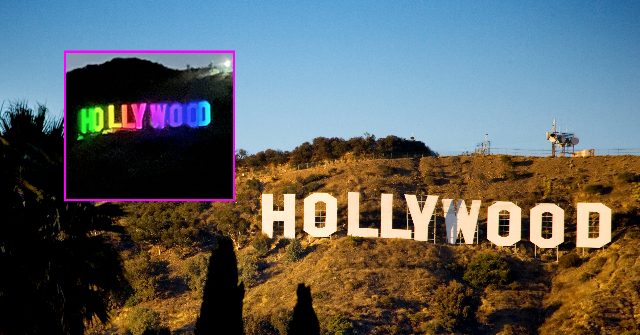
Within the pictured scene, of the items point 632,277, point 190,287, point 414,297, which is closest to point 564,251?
point 632,277

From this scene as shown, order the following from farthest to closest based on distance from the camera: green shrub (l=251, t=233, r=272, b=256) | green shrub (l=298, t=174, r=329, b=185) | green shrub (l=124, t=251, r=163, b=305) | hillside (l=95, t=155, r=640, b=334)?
green shrub (l=298, t=174, r=329, b=185) → green shrub (l=251, t=233, r=272, b=256) → green shrub (l=124, t=251, r=163, b=305) → hillside (l=95, t=155, r=640, b=334)

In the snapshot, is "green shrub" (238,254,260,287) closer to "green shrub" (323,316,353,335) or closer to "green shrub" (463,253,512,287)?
"green shrub" (323,316,353,335)

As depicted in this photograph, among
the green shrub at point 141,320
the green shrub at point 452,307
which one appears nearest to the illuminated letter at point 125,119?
the green shrub at point 141,320

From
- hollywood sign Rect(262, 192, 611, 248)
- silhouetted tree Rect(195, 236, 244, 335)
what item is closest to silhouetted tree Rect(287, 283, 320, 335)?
silhouetted tree Rect(195, 236, 244, 335)

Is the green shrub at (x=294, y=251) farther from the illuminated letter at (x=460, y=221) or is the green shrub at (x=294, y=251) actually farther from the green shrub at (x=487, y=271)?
the green shrub at (x=487, y=271)

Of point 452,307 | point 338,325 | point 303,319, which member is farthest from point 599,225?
point 303,319
